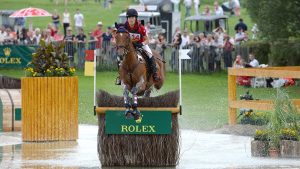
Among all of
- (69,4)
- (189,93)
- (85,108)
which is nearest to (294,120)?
(85,108)

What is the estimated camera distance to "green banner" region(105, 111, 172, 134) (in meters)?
18.5

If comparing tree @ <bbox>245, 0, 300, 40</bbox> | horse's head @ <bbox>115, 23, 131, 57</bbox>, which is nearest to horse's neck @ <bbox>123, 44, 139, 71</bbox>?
horse's head @ <bbox>115, 23, 131, 57</bbox>

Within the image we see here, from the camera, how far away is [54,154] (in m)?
20.3

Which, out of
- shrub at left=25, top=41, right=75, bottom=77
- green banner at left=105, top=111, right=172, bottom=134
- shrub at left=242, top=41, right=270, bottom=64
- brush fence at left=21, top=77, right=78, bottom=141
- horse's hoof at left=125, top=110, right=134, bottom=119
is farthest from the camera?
shrub at left=242, top=41, right=270, bottom=64

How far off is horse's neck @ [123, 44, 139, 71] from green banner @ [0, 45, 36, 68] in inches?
830

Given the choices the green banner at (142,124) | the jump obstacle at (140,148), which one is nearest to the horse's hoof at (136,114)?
the green banner at (142,124)

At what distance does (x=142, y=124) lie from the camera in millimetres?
18594

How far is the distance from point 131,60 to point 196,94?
1558cm

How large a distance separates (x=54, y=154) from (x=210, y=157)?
2.94 metres

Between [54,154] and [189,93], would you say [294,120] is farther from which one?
[189,93]

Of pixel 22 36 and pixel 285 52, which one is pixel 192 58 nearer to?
pixel 285 52

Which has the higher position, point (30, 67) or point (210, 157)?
point (30, 67)

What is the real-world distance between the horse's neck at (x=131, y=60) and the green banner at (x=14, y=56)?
21.1 m

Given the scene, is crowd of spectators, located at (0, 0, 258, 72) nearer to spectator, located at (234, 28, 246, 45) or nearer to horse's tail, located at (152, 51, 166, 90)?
spectator, located at (234, 28, 246, 45)
